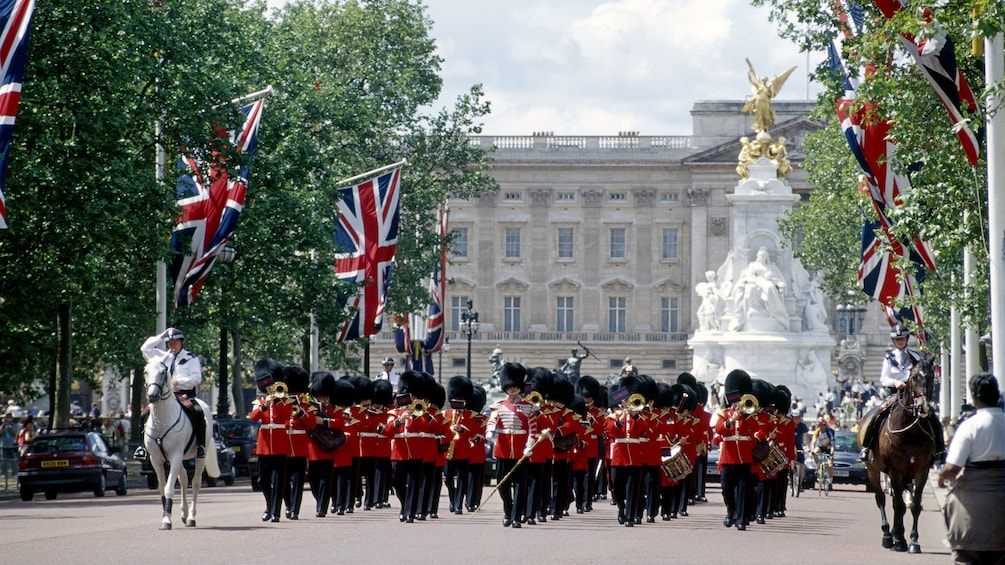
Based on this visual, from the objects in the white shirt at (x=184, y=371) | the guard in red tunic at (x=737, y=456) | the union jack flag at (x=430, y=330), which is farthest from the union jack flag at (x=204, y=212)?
→ the union jack flag at (x=430, y=330)

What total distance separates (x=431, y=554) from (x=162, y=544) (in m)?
2.87

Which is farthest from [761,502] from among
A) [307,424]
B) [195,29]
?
[195,29]

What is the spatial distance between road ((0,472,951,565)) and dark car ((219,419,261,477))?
42.7ft

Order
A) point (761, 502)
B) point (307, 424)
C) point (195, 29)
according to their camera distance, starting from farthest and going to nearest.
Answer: point (195, 29) < point (761, 502) < point (307, 424)

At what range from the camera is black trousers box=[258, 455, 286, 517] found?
2173 centimetres

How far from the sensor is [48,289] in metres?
34.9

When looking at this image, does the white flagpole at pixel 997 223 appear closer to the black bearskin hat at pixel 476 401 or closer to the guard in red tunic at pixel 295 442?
the black bearskin hat at pixel 476 401

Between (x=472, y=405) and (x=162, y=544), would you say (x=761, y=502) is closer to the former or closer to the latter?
(x=472, y=405)

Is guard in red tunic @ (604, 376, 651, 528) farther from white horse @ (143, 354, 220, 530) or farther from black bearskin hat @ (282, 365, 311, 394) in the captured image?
white horse @ (143, 354, 220, 530)

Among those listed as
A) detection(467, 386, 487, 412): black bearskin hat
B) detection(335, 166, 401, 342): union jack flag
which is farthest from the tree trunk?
detection(467, 386, 487, 412): black bearskin hat

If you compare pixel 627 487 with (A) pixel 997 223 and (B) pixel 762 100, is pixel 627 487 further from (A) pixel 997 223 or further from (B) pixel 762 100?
(B) pixel 762 100

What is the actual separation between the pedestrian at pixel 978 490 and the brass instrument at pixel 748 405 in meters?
9.65

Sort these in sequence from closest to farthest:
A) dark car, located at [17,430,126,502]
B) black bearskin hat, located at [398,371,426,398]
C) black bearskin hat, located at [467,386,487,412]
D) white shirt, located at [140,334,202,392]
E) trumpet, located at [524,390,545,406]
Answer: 1. white shirt, located at [140,334,202,392]
2. trumpet, located at [524,390,545,406]
3. black bearskin hat, located at [398,371,426,398]
4. black bearskin hat, located at [467,386,487,412]
5. dark car, located at [17,430,126,502]

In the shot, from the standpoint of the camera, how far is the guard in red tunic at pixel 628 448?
2234 centimetres
